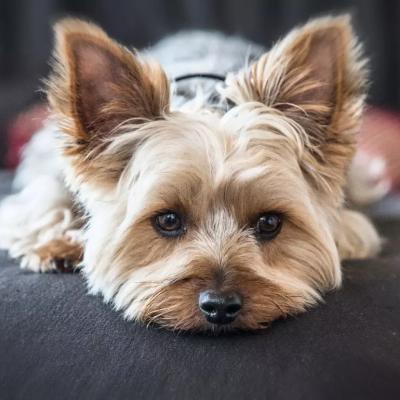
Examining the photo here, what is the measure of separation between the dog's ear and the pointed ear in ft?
0.77

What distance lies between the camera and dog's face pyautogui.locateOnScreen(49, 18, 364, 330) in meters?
1.67

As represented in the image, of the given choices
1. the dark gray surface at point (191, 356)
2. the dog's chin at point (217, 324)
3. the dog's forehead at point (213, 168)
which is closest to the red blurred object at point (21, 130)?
the dog's forehead at point (213, 168)

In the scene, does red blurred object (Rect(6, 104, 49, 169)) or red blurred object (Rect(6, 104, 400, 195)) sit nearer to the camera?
red blurred object (Rect(6, 104, 400, 195))

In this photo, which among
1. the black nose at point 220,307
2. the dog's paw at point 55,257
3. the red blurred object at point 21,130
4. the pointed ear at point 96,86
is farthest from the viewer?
the red blurred object at point 21,130

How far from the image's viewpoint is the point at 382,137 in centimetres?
293

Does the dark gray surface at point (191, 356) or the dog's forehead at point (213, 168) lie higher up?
the dog's forehead at point (213, 168)

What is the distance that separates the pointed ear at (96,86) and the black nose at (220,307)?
1.66 feet

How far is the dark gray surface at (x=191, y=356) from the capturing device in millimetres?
1304

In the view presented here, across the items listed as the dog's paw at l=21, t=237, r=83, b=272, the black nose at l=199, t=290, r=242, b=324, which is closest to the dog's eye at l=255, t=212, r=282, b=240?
the black nose at l=199, t=290, r=242, b=324

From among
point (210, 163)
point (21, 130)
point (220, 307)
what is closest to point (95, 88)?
point (210, 163)

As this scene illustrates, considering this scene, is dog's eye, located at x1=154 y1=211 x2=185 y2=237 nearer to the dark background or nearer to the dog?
the dog

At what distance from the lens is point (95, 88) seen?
1724 millimetres

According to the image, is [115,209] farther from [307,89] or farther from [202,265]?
[307,89]

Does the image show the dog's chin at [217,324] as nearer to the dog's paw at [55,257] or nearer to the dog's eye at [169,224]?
the dog's eye at [169,224]
